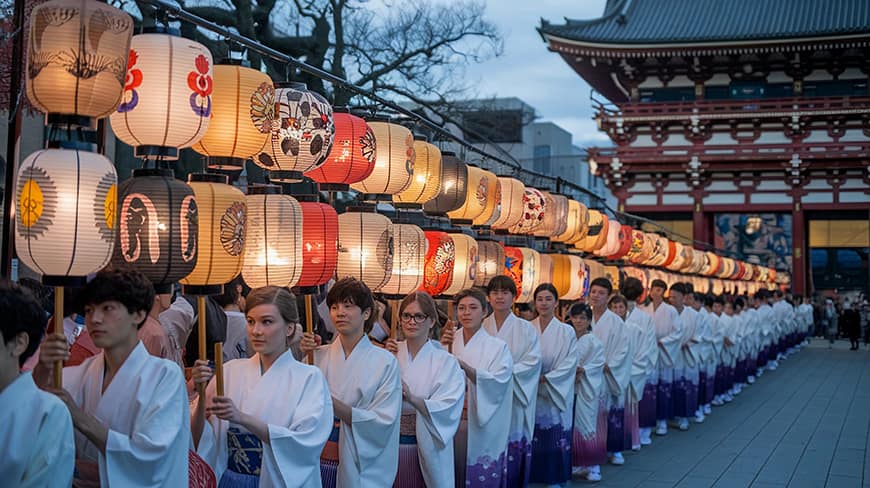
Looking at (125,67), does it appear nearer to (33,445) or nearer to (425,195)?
(33,445)

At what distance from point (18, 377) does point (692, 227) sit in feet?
102

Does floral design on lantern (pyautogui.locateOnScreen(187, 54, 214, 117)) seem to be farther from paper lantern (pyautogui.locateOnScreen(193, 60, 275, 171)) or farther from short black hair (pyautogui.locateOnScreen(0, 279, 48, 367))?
short black hair (pyautogui.locateOnScreen(0, 279, 48, 367))

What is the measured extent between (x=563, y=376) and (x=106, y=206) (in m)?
5.48

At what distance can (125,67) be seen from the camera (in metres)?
4.07

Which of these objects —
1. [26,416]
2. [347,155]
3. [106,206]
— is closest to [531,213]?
[347,155]

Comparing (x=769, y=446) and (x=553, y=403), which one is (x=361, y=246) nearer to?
(x=553, y=403)

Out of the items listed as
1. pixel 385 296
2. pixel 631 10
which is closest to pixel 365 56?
pixel 385 296

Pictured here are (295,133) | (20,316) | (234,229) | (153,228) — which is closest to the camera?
(20,316)

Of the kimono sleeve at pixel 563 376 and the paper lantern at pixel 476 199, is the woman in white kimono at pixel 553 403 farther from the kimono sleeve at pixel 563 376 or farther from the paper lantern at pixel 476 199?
the paper lantern at pixel 476 199

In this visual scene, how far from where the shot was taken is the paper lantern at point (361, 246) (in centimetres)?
630

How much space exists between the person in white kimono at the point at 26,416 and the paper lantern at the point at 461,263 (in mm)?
4811

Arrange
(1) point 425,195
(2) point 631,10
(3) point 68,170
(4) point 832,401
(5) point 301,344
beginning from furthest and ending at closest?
(2) point 631,10, (4) point 832,401, (1) point 425,195, (5) point 301,344, (3) point 68,170

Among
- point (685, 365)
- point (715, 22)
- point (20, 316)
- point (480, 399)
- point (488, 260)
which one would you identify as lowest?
point (685, 365)

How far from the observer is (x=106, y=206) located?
3918 millimetres
